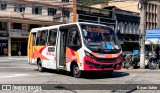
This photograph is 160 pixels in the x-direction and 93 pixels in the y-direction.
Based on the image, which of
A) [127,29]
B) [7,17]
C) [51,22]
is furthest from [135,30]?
[7,17]

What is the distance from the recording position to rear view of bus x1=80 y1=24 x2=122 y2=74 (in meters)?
15.8

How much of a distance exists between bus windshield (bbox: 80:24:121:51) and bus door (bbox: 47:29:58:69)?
104 inches

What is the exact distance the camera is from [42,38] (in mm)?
20594

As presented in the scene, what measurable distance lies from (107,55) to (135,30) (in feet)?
205

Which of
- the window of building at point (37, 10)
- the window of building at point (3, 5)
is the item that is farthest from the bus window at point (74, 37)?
the window of building at point (37, 10)

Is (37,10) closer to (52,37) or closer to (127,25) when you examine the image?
(127,25)

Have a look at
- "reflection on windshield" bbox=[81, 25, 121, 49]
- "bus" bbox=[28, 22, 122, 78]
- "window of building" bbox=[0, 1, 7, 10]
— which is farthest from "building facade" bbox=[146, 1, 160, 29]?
"reflection on windshield" bbox=[81, 25, 121, 49]

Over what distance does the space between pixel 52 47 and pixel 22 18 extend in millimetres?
34860

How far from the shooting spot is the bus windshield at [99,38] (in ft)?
52.5

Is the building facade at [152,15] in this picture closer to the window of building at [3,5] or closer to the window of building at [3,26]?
the window of building at [3,26]

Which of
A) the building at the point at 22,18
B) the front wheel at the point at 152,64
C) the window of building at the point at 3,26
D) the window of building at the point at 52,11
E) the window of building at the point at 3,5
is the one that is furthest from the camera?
the window of building at the point at 52,11

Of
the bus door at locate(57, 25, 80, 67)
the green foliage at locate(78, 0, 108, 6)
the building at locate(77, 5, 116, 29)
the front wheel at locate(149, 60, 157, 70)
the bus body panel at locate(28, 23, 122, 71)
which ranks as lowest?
the front wheel at locate(149, 60, 157, 70)

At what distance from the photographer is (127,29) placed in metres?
74.2

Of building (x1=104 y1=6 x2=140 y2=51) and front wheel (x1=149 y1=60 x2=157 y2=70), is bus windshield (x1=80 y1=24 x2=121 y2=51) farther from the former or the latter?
building (x1=104 y1=6 x2=140 y2=51)
